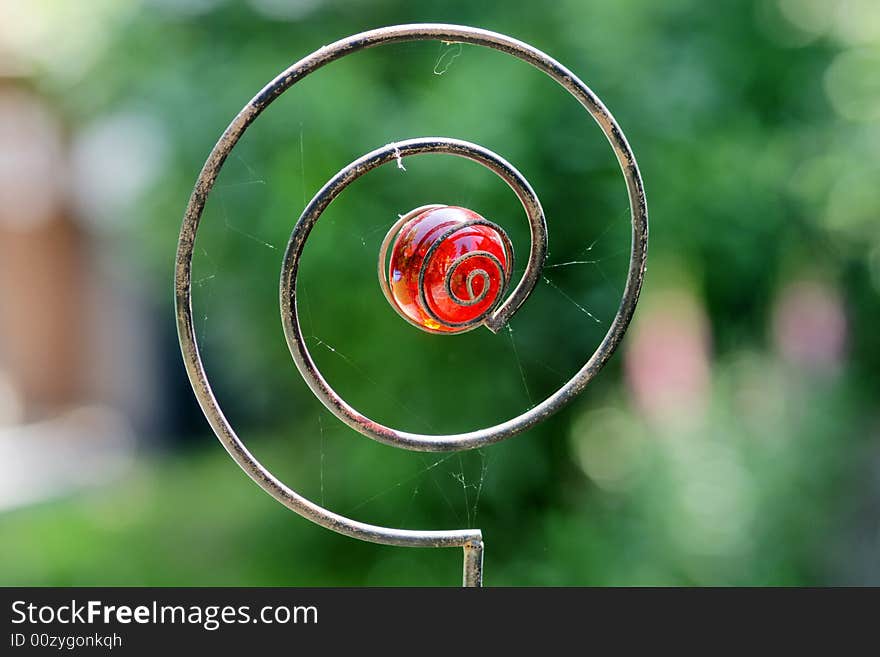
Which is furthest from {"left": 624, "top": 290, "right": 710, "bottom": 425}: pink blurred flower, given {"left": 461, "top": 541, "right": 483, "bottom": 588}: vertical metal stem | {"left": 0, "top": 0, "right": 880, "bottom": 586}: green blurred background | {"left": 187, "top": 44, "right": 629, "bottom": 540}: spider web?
{"left": 461, "top": 541, "right": 483, "bottom": 588}: vertical metal stem

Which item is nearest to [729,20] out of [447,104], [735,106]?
[735,106]

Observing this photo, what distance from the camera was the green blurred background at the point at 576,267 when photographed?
67.2 inches

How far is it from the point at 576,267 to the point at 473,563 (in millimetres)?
1158

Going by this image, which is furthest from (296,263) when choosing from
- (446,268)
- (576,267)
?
(576,267)

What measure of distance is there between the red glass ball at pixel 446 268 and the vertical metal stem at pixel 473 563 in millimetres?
Result: 156

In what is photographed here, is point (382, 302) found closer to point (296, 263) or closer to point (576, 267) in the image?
point (576, 267)

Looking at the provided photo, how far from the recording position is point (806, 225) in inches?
73.5

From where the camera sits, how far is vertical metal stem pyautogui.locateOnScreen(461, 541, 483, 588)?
2.09ft

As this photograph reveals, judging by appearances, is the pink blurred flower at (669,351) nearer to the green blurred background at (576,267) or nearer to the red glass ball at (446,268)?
the green blurred background at (576,267)

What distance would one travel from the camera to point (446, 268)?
58 centimetres

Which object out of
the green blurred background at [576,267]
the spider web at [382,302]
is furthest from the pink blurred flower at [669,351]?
the spider web at [382,302]

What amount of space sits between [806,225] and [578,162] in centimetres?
52

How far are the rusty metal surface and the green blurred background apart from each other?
0.89 meters

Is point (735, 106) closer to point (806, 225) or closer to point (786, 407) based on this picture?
point (806, 225)
